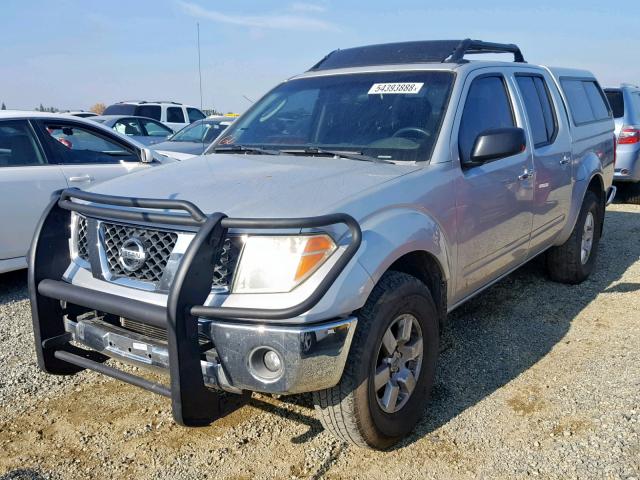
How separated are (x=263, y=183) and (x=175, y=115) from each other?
14802 mm

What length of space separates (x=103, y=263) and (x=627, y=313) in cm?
396

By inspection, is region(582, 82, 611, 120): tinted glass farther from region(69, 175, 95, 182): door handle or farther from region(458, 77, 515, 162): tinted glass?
region(69, 175, 95, 182): door handle

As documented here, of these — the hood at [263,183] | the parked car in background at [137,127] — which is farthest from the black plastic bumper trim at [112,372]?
the parked car in background at [137,127]

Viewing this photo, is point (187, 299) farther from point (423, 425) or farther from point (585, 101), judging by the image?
point (585, 101)

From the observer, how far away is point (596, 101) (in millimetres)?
5887

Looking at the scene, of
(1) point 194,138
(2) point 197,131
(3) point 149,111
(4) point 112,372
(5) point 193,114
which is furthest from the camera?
(5) point 193,114

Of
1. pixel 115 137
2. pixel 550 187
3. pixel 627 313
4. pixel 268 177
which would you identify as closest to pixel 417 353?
pixel 268 177

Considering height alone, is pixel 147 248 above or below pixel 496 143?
below

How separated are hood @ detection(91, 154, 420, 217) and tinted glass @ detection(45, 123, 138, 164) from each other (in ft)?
8.31

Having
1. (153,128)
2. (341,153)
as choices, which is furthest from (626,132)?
(153,128)

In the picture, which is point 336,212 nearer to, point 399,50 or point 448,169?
point 448,169

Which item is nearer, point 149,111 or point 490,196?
point 490,196

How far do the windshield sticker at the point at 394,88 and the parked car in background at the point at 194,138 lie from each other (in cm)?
540

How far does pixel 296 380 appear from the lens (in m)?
2.35
